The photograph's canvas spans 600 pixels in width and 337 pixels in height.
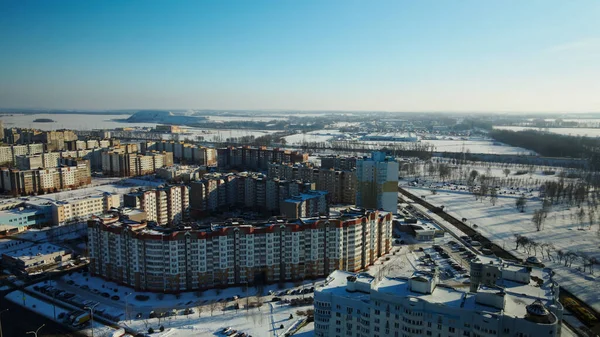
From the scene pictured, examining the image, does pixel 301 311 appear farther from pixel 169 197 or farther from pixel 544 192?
pixel 544 192

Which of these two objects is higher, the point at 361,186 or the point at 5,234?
the point at 361,186

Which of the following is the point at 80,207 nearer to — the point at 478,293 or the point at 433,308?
the point at 433,308

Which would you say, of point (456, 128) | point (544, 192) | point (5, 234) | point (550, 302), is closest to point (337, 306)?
point (550, 302)

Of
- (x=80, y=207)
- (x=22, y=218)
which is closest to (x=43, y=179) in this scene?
(x=80, y=207)

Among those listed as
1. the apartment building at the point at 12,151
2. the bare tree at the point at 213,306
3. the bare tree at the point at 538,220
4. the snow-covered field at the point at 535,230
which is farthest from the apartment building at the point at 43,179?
the bare tree at the point at 538,220

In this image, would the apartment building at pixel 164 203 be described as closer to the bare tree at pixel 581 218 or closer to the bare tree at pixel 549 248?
the bare tree at pixel 549 248

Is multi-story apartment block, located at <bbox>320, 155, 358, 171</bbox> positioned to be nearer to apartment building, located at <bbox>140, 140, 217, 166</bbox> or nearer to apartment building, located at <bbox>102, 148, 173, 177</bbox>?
apartment building, located at <bbox>140, 140, 217, 166</bbox>
